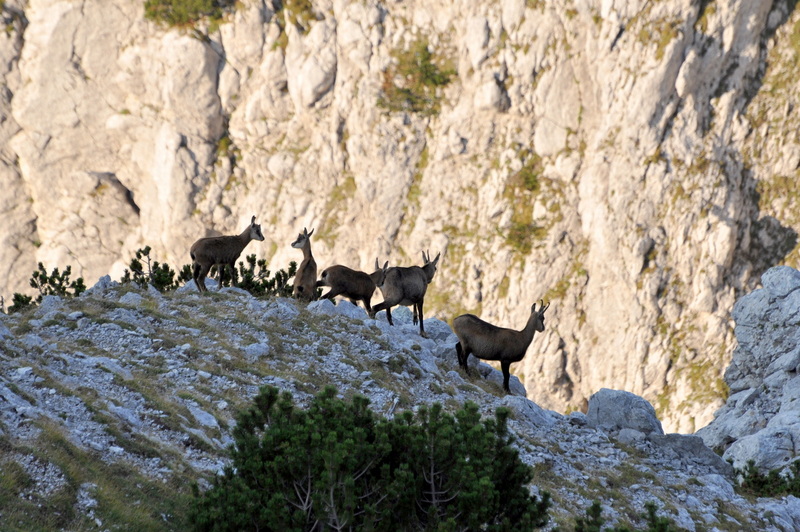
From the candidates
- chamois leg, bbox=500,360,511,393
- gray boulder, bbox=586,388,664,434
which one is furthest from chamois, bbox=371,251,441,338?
gray boulder, bbox=586,388,664,434

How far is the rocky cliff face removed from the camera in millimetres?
69438

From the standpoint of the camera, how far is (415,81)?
8162 cm

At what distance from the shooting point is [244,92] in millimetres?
85688

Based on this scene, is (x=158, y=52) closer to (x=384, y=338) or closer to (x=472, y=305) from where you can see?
(x=472, y=305)

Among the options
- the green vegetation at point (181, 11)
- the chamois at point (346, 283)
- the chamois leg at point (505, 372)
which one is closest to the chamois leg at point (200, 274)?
the chamois at point (346, 283)

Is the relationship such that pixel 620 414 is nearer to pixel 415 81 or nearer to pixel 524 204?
pixel 524 204

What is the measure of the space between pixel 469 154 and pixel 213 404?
67017mm

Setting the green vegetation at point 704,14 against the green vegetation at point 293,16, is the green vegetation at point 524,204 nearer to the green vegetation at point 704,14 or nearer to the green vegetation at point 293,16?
the green vegetation at point 704,14

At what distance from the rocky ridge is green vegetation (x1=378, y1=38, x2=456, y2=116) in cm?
6009

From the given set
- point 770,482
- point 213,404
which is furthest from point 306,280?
point 770,482

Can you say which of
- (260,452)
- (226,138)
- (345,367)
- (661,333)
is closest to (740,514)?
(345,367)

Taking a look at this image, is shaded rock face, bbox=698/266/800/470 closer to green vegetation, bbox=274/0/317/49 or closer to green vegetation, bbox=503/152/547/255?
green vegetation, bbox=503/152/547/255

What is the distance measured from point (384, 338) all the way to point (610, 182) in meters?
56.9

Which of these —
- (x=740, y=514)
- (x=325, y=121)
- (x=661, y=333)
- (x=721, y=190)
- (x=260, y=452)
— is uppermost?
(x=325, y=121)
